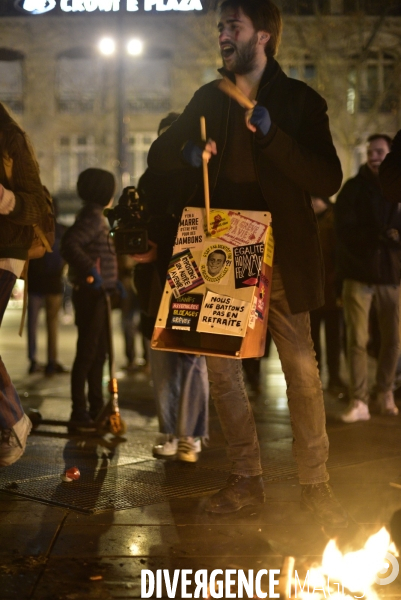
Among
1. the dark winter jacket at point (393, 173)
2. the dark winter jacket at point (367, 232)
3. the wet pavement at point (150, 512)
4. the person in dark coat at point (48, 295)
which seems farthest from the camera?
the person in dark coat at point (48, 295)

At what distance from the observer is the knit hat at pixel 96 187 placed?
6.69 m

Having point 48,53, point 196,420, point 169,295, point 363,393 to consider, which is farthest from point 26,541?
point 48,53

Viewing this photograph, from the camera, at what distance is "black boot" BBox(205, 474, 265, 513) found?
4.25 metres

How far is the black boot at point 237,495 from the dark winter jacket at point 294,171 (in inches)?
35.1

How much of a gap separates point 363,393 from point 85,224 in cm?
254

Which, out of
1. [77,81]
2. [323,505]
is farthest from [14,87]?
[323,505]

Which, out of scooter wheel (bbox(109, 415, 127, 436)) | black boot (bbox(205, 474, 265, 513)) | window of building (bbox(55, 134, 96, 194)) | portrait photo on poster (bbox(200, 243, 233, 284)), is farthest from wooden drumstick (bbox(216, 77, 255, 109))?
window of building (bbox(55, 134, 96, 194))

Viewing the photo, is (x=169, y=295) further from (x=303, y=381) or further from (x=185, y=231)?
(x=303, y=381)

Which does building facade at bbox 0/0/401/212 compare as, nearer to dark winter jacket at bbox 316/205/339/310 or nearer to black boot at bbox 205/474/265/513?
dark winter jacket at bbox 316/205/339/310

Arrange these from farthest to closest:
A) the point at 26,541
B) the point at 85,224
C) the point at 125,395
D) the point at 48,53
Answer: the point at 48,53 → the point at 125,395 → the point at 85,224 → the point at 26,541

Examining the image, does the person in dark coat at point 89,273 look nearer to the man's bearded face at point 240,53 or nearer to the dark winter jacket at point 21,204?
the dark winter jacket at point 21,204

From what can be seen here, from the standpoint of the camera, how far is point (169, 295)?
4.23 m

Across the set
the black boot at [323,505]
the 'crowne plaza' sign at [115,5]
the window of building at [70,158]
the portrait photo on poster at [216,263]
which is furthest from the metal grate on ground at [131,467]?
the window of building at [70,158]

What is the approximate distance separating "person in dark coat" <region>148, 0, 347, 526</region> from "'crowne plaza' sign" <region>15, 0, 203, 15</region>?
1.52 metres
